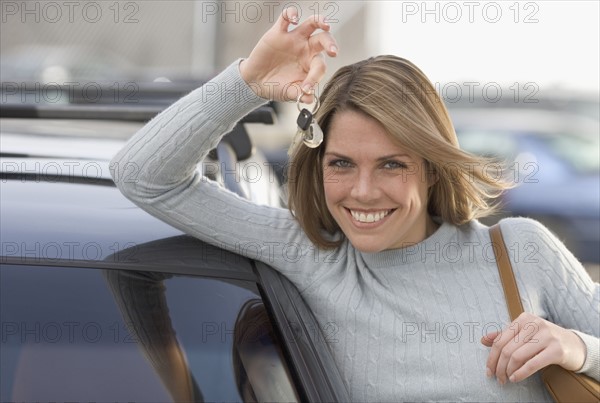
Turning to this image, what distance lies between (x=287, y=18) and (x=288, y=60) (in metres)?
0.10

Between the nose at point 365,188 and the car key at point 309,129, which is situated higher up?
the car key at point 309,129

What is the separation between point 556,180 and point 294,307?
6.37m

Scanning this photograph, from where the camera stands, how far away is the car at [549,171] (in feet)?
23.3

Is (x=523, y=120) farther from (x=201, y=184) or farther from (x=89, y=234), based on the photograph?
(x=89, y=234)

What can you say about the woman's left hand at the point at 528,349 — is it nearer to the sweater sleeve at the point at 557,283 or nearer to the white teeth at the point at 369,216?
the sweater sleeve at the point at 557,283

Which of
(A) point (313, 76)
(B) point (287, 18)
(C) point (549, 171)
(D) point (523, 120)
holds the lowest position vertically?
(D) point (523, 120)

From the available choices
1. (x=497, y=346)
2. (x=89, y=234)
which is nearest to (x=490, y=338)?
(x=497, y=346)

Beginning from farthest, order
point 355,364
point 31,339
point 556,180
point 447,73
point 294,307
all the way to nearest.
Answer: point 447,73 → point 556,180 → point 355,364 → point 294,307 → point 31,339

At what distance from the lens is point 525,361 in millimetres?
2010

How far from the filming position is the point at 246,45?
11.5m

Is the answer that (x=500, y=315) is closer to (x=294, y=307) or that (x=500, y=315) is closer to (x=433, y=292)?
(x=433, y=292)

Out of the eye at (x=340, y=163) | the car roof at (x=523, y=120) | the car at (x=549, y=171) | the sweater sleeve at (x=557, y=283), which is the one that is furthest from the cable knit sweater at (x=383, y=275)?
the car roof at (x=523, y=120)

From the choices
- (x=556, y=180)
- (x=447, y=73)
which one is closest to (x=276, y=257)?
(x=556, y=180)

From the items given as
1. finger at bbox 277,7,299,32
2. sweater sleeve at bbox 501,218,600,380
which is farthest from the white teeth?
finger at bbox 277,7,299,32
